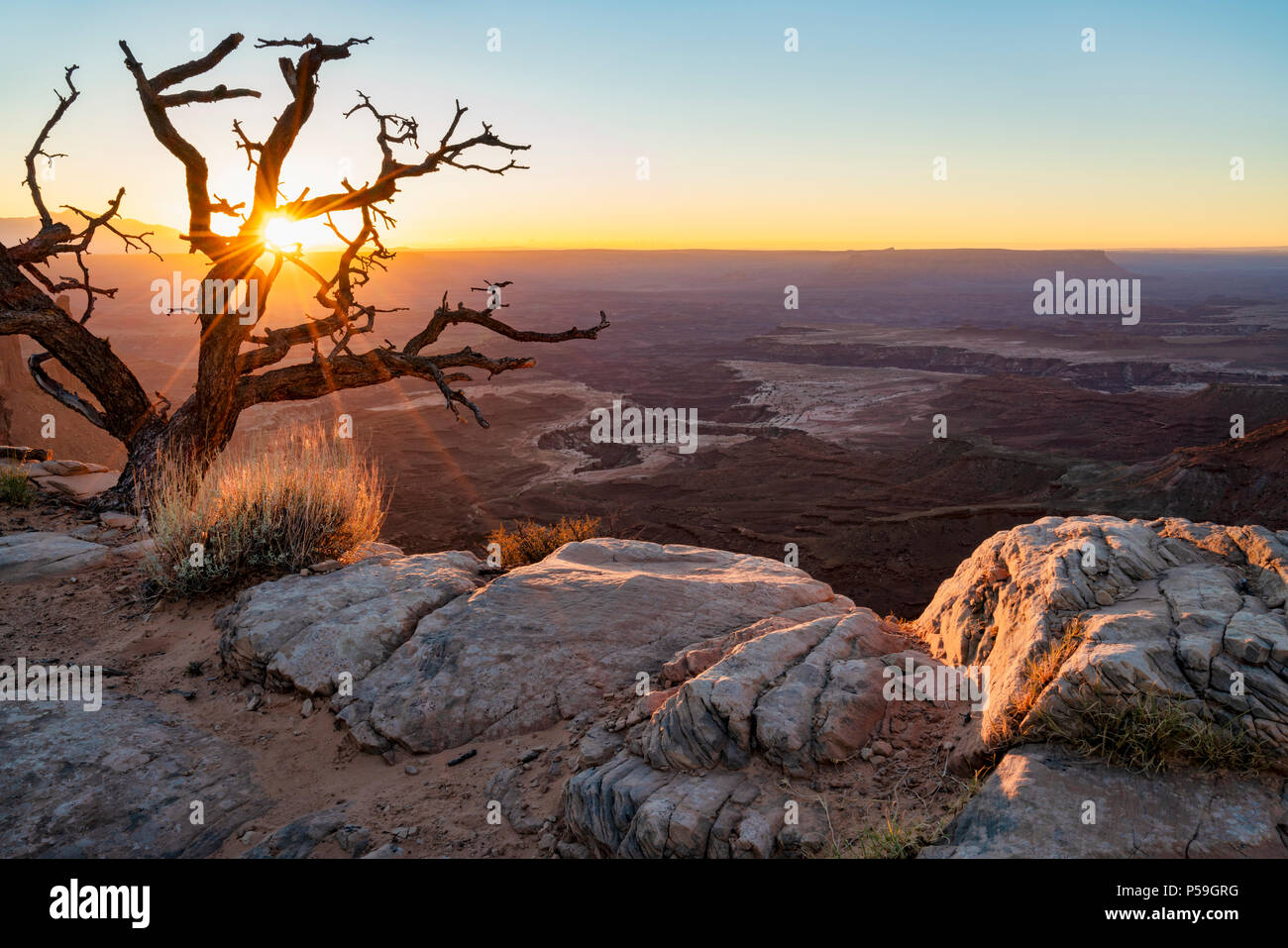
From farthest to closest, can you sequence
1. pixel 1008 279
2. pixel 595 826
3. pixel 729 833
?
pixel 1008 279 → pixel 595 826 → pixel 729 833

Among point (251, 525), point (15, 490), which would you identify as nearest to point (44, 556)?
point (251, 525)

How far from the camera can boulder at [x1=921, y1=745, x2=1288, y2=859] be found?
2.54 metres

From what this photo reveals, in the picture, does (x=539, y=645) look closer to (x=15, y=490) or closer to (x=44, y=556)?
(x=44, y=556)

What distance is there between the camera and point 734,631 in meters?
4.96

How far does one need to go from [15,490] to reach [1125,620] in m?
10.5

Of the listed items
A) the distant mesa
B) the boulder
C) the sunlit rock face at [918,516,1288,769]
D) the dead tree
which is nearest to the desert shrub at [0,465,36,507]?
the dead tree

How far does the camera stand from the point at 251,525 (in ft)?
21.2

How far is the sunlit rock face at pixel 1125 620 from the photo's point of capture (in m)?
2.94

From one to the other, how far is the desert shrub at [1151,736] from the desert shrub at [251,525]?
5722 mm

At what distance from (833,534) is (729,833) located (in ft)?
55.8

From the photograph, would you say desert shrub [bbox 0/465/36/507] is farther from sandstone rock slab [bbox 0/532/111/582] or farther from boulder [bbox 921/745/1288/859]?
boulder [bbox 921/745/1288/859]

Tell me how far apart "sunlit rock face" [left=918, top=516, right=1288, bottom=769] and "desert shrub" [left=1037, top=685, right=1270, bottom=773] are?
0.02 metres
